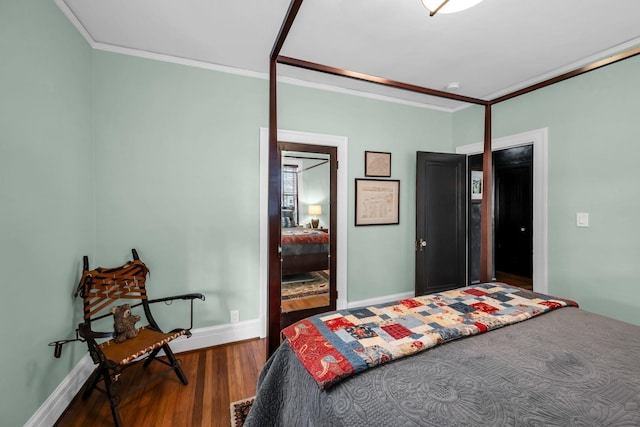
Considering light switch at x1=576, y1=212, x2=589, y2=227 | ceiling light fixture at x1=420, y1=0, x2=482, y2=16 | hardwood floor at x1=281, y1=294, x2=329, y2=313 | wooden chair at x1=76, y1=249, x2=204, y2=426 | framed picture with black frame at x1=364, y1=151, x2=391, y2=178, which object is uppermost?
ceiling light fixture at x1=420, y1=0, x2=482, y2=16

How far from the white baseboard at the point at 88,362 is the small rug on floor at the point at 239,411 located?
2.77 feet

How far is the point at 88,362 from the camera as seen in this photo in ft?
6.82

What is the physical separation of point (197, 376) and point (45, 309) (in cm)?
111

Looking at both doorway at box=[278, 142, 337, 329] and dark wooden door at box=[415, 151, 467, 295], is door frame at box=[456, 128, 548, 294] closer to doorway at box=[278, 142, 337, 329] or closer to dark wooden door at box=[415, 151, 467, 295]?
dark wooden door at box=[415, 151, 467, 295]

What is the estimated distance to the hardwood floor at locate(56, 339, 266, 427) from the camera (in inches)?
66.8

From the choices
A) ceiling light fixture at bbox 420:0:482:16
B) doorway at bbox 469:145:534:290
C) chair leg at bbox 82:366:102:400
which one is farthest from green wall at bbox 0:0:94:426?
doorway at bbox 469:145:534:290

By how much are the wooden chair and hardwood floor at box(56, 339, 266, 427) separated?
0.07m

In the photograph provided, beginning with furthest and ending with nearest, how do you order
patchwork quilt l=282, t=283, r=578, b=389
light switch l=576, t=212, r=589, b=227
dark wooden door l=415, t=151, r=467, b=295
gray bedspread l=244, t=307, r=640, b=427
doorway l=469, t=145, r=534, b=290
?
1. doorway l=469, t=145, r=534, b=290
2. dark wooden door l=415, t=151, r=467, b=295
3. light switch l=576, t=212, r=589, b=227
4. patchwork quilt l=282, t=283, r=578, b=389
5. gray bedspread l=244, t=307, r=640, b=427

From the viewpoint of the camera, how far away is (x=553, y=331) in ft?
4.35

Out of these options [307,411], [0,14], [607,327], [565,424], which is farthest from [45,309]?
[607,327]

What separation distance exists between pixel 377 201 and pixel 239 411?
248 centimetres

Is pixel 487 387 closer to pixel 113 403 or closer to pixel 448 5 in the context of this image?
pixel 448 5

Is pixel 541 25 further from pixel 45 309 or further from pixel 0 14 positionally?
pixel 45 309

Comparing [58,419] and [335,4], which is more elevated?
[335,4]
